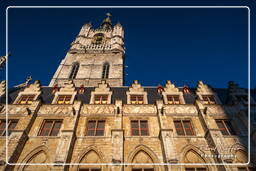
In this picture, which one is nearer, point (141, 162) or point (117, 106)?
point (141, 162)

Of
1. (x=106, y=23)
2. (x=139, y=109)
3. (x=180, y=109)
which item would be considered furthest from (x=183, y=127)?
(x=106, y=23)

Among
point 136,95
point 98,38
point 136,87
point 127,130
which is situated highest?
point 98,38

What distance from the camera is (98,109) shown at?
1596cm

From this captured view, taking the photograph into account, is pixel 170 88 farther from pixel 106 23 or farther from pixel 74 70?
pixel 106 23

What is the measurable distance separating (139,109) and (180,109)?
12.3 ft

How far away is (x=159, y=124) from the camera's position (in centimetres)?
1452

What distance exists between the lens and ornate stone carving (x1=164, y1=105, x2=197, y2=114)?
1580cm

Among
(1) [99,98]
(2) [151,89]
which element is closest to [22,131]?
(1) [99,98]

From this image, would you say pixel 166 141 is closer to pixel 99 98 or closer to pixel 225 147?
pixel 225 147

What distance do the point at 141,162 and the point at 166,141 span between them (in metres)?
2.30

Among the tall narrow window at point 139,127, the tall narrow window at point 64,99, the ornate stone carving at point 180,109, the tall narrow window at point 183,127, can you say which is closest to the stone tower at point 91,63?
the tall narrow window at point 64,99

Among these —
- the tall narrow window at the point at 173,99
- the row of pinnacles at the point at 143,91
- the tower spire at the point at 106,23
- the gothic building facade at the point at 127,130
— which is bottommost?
the gothic building facade at the point at 127,130

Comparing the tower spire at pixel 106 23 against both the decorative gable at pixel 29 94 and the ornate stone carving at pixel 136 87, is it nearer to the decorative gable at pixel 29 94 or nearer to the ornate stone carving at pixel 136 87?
the ornate stone carving at pixel 136 87

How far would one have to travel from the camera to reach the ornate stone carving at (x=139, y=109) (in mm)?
15890
